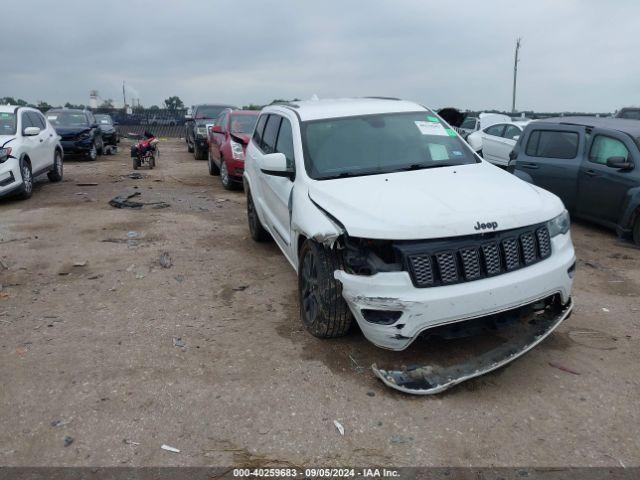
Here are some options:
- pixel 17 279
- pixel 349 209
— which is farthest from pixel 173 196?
pixel 349 209

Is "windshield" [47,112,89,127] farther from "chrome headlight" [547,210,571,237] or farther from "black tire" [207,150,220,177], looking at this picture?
"chrome headlight" [547,210,571,237]

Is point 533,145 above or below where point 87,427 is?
above

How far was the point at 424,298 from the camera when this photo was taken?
3143 millimetres

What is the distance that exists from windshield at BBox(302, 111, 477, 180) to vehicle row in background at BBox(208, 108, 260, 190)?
19.0ft

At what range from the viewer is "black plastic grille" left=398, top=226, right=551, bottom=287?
3205mm

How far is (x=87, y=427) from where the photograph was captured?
10.0ft

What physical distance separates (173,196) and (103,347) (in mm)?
6859

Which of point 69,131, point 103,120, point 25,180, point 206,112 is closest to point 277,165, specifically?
point 25,180

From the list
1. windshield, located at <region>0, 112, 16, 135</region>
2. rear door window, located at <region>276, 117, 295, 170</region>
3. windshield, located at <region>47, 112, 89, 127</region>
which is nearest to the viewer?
rear door window, located at <region>276, 117, 295, 170</region>

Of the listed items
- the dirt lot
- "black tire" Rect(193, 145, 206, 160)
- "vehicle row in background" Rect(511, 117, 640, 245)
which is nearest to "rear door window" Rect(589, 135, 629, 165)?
"vehicle row in background" Rect(511, 117, 640, 245)

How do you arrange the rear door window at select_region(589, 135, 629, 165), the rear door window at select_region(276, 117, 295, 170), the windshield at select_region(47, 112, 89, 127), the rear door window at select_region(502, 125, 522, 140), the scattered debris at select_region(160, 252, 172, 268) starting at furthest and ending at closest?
the windshield at select_region(47, 112, 89, 127) → the rear door window at select_region(502, 125, 522, 140) → the rear door window at select_region(589, 135, 629, 165) → the scattered debris at select_region(160, 252, 172, 268) → the rear door window at select_region(276, 117, 295, 170)

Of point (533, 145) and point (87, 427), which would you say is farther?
point (533, 145)

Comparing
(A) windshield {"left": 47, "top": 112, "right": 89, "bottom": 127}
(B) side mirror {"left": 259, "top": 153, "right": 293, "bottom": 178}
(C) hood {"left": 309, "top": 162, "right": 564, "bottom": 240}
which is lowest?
(C) hood {"left": 309, "top": 162, "right": 564, "bottom": 240}

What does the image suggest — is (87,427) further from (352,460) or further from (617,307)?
(617,307)
